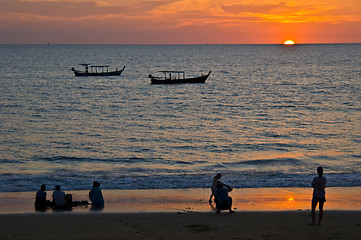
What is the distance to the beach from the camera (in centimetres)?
1251

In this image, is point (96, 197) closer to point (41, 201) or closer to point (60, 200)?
point (60, 200)

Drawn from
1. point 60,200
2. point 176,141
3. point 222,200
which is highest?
point 222,200

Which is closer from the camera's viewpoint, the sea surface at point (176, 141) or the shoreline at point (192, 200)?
the shoreline at point (192, 200)

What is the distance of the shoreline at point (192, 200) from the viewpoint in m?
15.8

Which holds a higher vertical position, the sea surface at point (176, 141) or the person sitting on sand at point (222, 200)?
the person sitting on sand at point (222, 200)

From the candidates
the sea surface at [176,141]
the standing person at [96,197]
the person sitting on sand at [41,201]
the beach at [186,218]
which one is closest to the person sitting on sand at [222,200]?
the beach at [186,218]

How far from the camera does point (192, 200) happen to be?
17.4 meters

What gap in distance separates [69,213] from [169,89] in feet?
206

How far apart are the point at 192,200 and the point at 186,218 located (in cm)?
307

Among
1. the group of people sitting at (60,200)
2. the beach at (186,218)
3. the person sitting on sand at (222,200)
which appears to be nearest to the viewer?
the beach at (186,218)

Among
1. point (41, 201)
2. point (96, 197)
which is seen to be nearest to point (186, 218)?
point (96, 197)

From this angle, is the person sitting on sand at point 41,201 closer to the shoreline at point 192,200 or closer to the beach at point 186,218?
the shoreline at point 192,200

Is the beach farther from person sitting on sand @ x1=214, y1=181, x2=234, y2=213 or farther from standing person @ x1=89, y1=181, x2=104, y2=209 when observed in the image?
standing person @ x1=89, y1=181, x2=104, y2=209

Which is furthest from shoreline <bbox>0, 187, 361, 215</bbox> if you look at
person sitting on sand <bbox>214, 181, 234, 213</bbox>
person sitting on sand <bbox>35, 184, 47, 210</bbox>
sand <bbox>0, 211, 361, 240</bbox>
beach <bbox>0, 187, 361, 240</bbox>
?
sand <bbox>0, 211, 361, 240</bbox>
